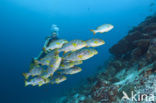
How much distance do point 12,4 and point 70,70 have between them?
80.1 metres

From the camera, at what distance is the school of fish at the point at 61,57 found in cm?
450

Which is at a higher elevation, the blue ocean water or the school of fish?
the blue ocean water

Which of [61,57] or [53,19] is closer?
[61,57]

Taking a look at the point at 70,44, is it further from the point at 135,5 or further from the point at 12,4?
the point at 135,5

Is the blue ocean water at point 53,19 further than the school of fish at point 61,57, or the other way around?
the blue ocean water at point 53,19

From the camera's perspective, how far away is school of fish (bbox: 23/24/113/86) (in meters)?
4.50

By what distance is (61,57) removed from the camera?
4.76 m

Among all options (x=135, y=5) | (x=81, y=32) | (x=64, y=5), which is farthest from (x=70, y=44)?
(x=81, y=32)

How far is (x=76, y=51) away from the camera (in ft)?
15.2

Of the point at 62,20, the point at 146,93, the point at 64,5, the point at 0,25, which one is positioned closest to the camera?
the point at 146,93

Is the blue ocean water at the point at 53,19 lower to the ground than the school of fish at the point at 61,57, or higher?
higher

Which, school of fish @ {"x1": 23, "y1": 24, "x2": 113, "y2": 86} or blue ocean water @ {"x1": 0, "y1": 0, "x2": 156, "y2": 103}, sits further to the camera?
blue ocean water @ {"x1": 0, "y1": 0, "x2": 156, "y2": 103}

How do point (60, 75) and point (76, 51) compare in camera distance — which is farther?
point (60, 75)

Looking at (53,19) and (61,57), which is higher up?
(53,19)
